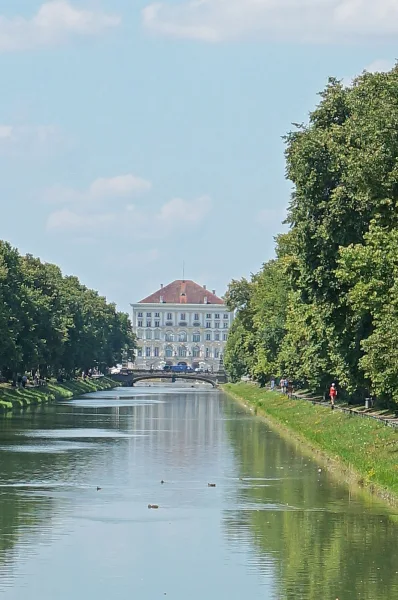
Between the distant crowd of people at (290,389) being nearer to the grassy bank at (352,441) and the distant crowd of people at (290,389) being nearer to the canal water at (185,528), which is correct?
the grassy bank at (352,441)

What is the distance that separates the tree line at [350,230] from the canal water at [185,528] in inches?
231

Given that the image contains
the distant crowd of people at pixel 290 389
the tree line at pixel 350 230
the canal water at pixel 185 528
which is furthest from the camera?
the distant crowd of people at pixel 290 389

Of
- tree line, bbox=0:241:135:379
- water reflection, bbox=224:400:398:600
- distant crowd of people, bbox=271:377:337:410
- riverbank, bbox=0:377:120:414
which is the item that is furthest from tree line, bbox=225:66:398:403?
tree line, bbox=0:241:135:379

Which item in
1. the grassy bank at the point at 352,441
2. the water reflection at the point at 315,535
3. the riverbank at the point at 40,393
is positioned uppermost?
the riverbank at the point at 40,393

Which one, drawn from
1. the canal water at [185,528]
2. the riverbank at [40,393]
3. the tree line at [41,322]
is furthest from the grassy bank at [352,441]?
the tree line at [41,322]

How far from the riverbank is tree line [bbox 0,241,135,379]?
5.54 feet

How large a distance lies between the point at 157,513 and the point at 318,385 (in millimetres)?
48882

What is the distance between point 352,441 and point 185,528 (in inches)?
742

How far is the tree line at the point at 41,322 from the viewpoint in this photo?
102 m

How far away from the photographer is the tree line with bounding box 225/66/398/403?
4744 cm

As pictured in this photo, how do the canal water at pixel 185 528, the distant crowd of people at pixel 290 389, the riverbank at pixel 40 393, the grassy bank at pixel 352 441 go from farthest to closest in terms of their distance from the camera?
the riverbank at pixel 40 393 → the distant crowd of people at pixel 290 389 → the grassy bank at pixel 352 441 → the canal water at pixel 185 528

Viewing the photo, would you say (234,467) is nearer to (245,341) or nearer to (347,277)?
(347,277)

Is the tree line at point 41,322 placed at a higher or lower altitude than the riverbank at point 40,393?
higher

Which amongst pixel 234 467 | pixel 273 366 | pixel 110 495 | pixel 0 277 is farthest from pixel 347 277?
pixel 273 366
